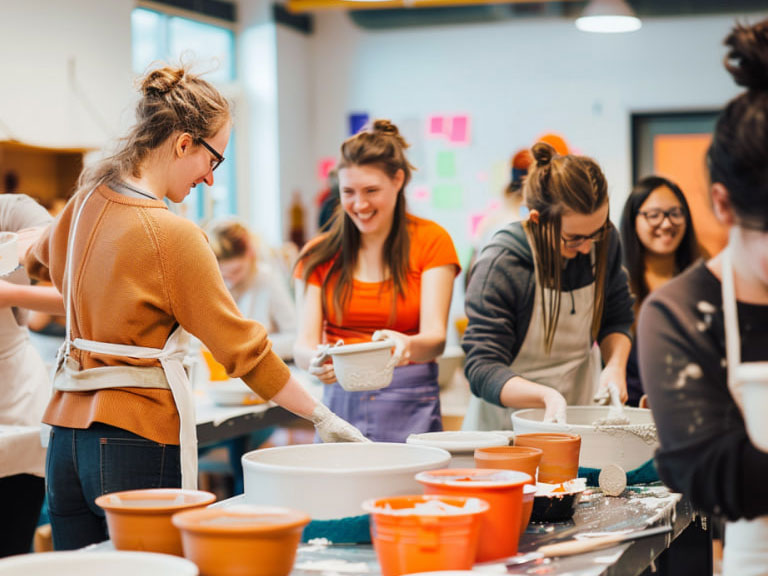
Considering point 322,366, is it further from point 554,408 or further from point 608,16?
point 608,16

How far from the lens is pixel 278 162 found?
8.12 metres

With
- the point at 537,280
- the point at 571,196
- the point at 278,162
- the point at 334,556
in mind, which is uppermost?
the point at 278,162

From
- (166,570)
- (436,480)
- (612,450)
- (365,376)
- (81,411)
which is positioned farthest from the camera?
(365,376)

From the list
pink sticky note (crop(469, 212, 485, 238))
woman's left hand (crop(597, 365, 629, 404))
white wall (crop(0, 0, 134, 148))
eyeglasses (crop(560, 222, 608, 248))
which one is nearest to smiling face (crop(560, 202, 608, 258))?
eyeglasses (crop(560, 222, 608, 248))

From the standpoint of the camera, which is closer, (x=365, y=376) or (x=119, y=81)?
(x=365, y=376)

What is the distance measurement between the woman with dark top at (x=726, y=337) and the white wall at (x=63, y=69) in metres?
4.38

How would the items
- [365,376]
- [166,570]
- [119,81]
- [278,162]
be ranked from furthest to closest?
1. [278,162]
2. [119,81]
3. [365,376]
4. [166,570]

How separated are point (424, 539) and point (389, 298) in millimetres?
1379

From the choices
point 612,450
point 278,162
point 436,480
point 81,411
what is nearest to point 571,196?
point 612,450

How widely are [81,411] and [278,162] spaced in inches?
250

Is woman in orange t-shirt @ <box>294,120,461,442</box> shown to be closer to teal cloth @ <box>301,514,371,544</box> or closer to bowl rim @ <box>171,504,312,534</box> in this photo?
teal cloth @ <box>301,514,371,544</box>

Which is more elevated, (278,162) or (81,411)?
(278,162)

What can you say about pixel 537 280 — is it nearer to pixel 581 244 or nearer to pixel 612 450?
pixel 581 244

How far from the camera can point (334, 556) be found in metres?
1.55
